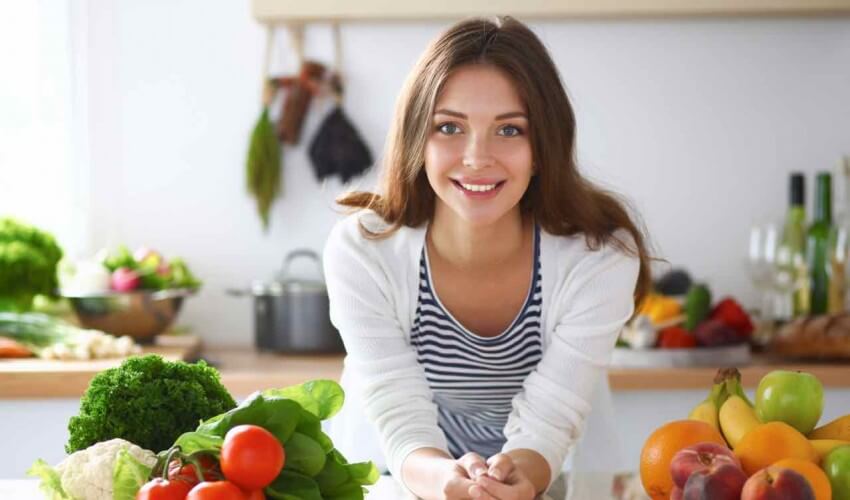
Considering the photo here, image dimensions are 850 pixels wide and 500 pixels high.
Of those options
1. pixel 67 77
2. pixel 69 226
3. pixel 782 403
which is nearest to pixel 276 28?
pixel 67 77

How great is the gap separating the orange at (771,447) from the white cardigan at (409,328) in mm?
391

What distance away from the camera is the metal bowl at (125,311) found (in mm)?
2451

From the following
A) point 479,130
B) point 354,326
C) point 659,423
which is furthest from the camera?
point 659,423

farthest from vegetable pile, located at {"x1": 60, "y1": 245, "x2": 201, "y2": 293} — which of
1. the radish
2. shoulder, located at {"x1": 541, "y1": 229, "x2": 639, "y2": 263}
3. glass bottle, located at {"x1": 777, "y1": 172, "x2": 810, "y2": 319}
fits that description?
glass bottle, located at {"x1": 777, "y1": 172, "x2": 810, "y2": 319}

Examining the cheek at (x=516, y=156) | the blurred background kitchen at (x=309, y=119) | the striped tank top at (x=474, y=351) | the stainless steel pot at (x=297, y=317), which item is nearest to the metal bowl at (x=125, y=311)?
the stainless steel pot at (x=297, y=317)

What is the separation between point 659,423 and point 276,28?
4.29 feet

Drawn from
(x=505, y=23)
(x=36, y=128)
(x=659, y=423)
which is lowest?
(x=659, y=423)

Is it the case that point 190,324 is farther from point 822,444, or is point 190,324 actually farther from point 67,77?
point 822,444

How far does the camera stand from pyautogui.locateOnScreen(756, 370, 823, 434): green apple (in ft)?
3.48

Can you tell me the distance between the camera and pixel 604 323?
149 cm

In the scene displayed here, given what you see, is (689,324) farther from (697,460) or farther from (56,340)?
(697,460)

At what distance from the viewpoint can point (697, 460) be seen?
3.10ft

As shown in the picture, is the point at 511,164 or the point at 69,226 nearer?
the point at 511,164

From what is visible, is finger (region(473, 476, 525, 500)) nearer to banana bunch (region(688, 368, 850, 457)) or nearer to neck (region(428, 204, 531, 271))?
banana bunch (region(688, 368, 850, 457))
